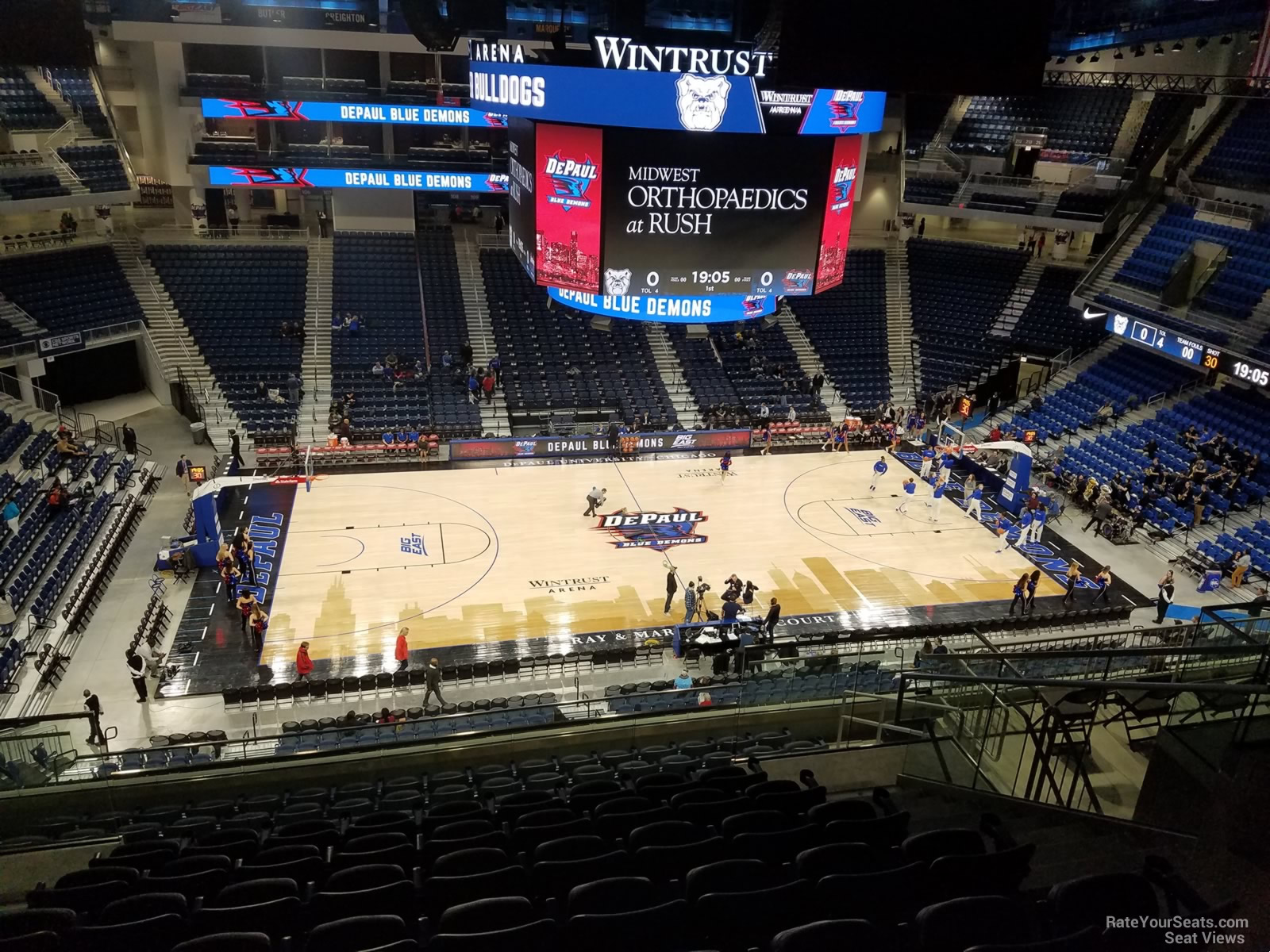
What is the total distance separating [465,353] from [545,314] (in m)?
4.26

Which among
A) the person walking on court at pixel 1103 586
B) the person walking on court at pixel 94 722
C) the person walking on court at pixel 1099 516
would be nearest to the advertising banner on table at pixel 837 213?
the person walking on court at pixel 1103 586

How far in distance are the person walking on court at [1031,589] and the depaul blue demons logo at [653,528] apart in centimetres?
758

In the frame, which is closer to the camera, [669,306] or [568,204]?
[568,204]

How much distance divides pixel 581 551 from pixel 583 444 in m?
6.95

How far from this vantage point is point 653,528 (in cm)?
2323

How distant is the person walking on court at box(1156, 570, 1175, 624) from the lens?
1860 cm

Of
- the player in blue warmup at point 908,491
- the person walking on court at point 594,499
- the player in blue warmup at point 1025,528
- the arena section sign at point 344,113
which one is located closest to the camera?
the player in blue warmup at point 1025,528

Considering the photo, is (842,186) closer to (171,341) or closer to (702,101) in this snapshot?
(702,101)

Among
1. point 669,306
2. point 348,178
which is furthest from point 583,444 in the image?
point 348,178

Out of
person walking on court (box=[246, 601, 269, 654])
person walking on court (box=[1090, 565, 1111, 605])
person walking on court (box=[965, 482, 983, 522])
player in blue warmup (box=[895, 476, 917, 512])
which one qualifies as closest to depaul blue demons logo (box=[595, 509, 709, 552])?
player in blue warmup (box=[895, 476, 917, 512])

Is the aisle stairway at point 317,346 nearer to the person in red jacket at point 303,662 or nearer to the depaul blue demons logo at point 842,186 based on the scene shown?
the person in red jacket at point 303,662

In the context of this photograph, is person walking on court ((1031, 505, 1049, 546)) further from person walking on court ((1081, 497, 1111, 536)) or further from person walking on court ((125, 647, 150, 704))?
person walking on court ((125, 647, 150, 704))

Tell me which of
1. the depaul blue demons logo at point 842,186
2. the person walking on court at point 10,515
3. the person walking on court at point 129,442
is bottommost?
the person walking on court at point 129,442

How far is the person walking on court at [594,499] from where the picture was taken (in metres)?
23.4
